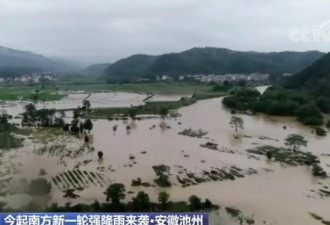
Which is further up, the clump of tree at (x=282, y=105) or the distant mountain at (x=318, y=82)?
the distant mountain at (x=318, y=82)

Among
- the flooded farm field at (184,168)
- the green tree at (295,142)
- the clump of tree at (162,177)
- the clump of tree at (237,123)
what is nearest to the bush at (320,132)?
the flooded farm field at (184,168)

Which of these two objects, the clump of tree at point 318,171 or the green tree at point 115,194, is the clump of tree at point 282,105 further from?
the green tree at point 115,194

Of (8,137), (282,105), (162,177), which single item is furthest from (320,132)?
(8,137)

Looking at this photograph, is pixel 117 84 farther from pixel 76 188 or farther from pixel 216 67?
pixel 76 188

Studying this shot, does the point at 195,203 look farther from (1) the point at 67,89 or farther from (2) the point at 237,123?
(1) the point at 67,89

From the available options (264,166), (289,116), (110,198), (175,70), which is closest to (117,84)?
(175,70)

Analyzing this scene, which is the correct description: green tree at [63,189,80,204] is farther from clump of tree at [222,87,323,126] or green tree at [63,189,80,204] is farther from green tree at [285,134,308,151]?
clump of tree at [222,87,323,126]
